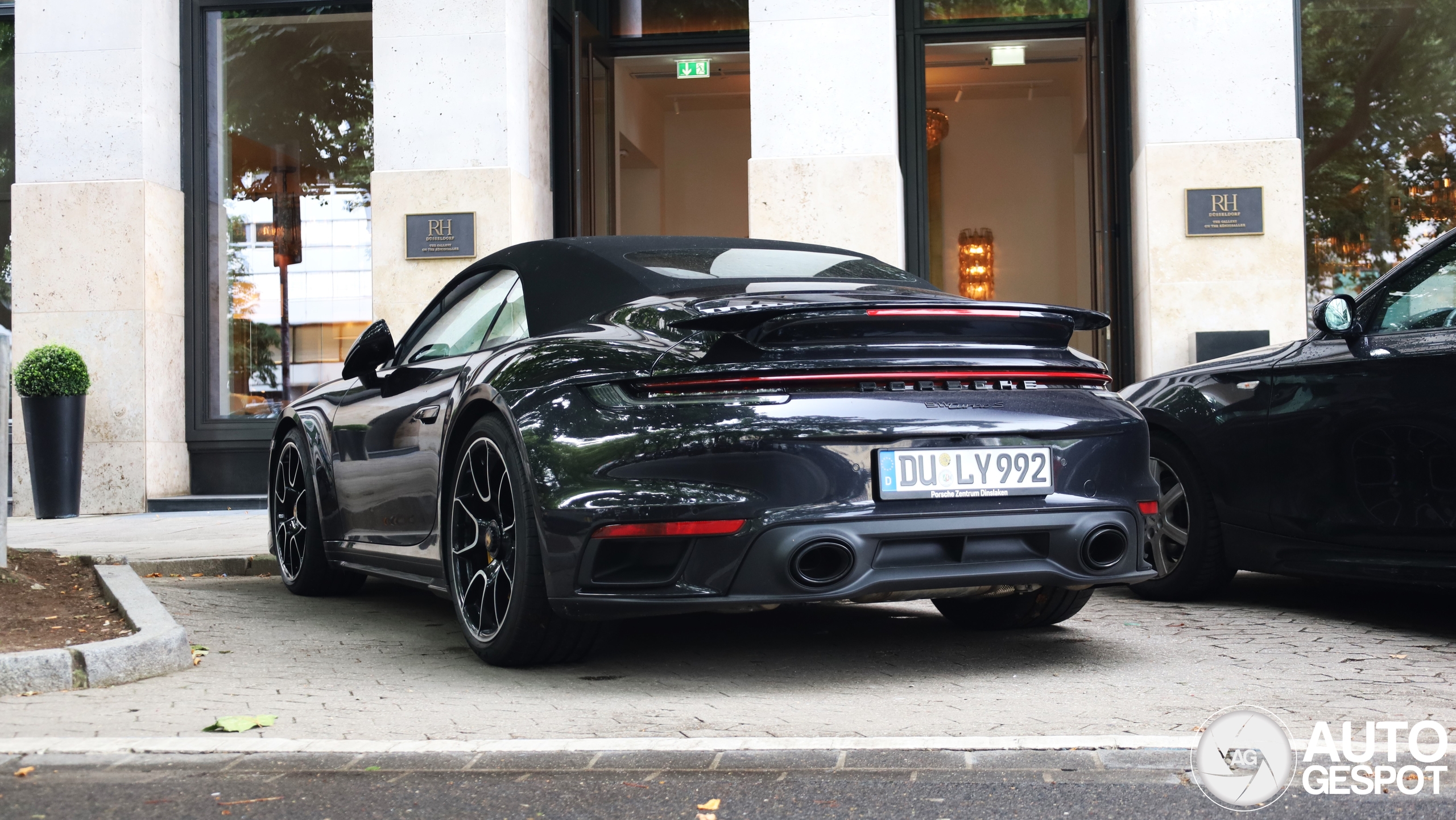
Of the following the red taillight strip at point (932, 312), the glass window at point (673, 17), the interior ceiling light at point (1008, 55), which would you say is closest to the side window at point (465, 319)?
the red taillight strip at point (932, 312)

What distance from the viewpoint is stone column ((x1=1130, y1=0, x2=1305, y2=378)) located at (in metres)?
9.95

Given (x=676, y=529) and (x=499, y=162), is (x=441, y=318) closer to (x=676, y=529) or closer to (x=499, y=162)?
(x=676, y=529)

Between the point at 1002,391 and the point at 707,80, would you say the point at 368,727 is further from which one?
the point at 707,80

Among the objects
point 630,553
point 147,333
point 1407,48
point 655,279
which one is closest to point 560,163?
point 147,333

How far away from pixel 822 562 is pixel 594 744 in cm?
81

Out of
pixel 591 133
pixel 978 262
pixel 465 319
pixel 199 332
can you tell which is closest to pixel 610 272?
pixel 465 319

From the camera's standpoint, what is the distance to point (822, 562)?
3.76m

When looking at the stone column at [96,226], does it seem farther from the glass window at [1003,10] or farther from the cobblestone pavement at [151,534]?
the glass window at [1003,10]

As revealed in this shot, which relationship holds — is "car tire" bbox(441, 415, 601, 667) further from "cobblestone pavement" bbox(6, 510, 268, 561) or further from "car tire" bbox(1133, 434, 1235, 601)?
"cobblestone pavement" bbox(6, 510, 268, 561)

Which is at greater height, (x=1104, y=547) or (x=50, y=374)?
(x=50, y=374)

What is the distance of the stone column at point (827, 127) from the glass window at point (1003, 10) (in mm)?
1960

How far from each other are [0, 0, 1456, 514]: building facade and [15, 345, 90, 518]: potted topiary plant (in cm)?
31

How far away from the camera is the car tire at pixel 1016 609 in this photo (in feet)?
15.8

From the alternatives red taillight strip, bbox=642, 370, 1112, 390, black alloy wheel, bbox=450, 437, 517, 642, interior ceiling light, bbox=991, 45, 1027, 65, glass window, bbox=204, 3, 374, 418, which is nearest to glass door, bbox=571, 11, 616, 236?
glass window, bbox=204, 3, 374, 418
